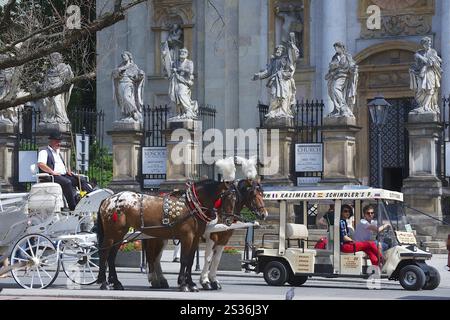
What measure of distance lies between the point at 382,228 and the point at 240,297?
679 centimetres

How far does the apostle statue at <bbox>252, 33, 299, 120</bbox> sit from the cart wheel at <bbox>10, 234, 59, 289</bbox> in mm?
16180

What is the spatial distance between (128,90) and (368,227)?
16336 mm

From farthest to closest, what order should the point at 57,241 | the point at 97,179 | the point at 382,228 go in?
the point at 97,179 → the point at 382,228 → the point at 57,241

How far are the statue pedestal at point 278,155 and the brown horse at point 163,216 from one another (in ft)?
49.5

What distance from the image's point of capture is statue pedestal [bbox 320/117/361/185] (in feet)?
115

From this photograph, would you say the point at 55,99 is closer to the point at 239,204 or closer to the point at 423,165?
the point at 423,165

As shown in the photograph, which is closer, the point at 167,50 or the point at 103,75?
the point at 167,50

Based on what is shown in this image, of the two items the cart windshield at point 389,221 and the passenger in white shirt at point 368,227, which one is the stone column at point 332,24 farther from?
the passenger in white shirt at point 368,227

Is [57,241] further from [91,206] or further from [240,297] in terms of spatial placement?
[240,297]

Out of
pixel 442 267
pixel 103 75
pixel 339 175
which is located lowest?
pixel 442 267

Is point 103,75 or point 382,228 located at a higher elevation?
point 103,75

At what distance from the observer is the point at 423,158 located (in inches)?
1344

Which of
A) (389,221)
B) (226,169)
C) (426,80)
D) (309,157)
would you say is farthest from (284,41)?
(226,169)
